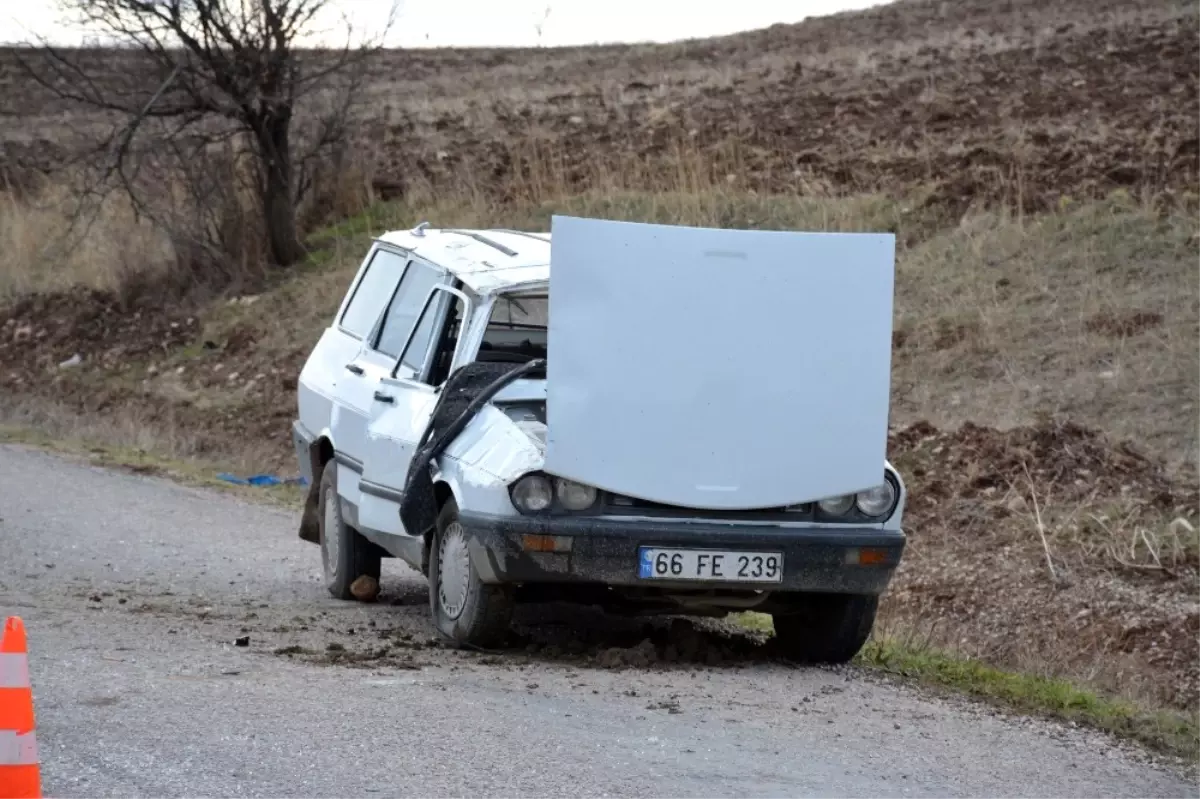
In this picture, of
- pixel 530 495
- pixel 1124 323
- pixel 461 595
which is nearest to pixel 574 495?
pixel 530 495

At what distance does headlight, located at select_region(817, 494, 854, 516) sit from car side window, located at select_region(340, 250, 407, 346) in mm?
3113

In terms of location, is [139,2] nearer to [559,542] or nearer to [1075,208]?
[1075,208]

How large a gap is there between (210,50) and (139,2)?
112 centimetres

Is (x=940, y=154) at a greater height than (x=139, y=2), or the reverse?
(x=139, y=2)

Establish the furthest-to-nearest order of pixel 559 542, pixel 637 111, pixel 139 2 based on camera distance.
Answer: pixel 637 111
pixel 139 2
pixel 559 542

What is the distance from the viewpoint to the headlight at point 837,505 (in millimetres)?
7480

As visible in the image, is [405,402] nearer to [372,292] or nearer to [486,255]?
[486,255]

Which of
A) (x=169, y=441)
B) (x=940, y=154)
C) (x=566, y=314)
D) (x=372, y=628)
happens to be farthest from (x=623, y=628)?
Answer: (x=940, y=154)

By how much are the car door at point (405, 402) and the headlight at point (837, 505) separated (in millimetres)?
1951

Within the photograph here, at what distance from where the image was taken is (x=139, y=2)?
22266 millimetres

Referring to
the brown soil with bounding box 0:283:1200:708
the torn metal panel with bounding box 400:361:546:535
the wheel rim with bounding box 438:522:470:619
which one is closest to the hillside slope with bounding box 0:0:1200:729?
the brown soil with bounding box 0:283:1200:708

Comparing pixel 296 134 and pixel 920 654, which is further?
pixel 296 134

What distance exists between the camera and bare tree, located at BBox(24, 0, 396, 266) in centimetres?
2273

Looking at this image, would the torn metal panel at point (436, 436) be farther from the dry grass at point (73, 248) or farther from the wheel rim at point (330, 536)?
the dry grass at point (73, 248)
